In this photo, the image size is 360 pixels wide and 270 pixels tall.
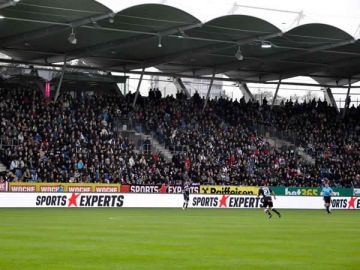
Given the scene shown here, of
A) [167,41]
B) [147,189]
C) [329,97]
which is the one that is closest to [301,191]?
[147,189]

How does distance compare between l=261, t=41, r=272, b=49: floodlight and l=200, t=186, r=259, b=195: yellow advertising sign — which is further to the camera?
l=200, t=186, r=259, b=195: yellow advertising sign

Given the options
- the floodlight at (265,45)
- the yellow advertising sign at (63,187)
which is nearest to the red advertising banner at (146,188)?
the yellow advertising sign at (63,187)

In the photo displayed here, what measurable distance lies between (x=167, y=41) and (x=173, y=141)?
7683mm

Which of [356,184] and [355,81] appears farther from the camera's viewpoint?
[355,81]

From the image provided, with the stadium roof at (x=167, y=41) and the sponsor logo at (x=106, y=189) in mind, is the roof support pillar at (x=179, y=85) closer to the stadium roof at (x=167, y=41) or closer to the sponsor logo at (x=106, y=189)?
the stadium roof at (x=167, y=41)

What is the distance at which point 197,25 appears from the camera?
143 ft

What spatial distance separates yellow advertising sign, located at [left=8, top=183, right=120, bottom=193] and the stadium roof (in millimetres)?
9460

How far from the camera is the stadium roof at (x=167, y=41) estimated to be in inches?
1633

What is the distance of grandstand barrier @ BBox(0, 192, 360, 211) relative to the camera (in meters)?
39.2

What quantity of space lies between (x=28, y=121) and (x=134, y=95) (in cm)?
1196

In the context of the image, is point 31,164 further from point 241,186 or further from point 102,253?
point 102,253

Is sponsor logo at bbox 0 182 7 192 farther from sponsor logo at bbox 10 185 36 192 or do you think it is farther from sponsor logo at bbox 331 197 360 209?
sponsor logo at bbox 331 197 360 209

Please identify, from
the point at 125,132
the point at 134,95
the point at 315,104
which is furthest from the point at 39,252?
the point at 315,104

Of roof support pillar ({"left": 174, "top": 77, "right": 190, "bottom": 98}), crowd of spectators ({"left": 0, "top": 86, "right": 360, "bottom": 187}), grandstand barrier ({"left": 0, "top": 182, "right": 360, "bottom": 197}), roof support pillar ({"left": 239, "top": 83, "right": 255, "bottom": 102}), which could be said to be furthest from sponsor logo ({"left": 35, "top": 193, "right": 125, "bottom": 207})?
roof support pillar ({"left": 239, "top": 83, "right": 255, "bottom": 102})
